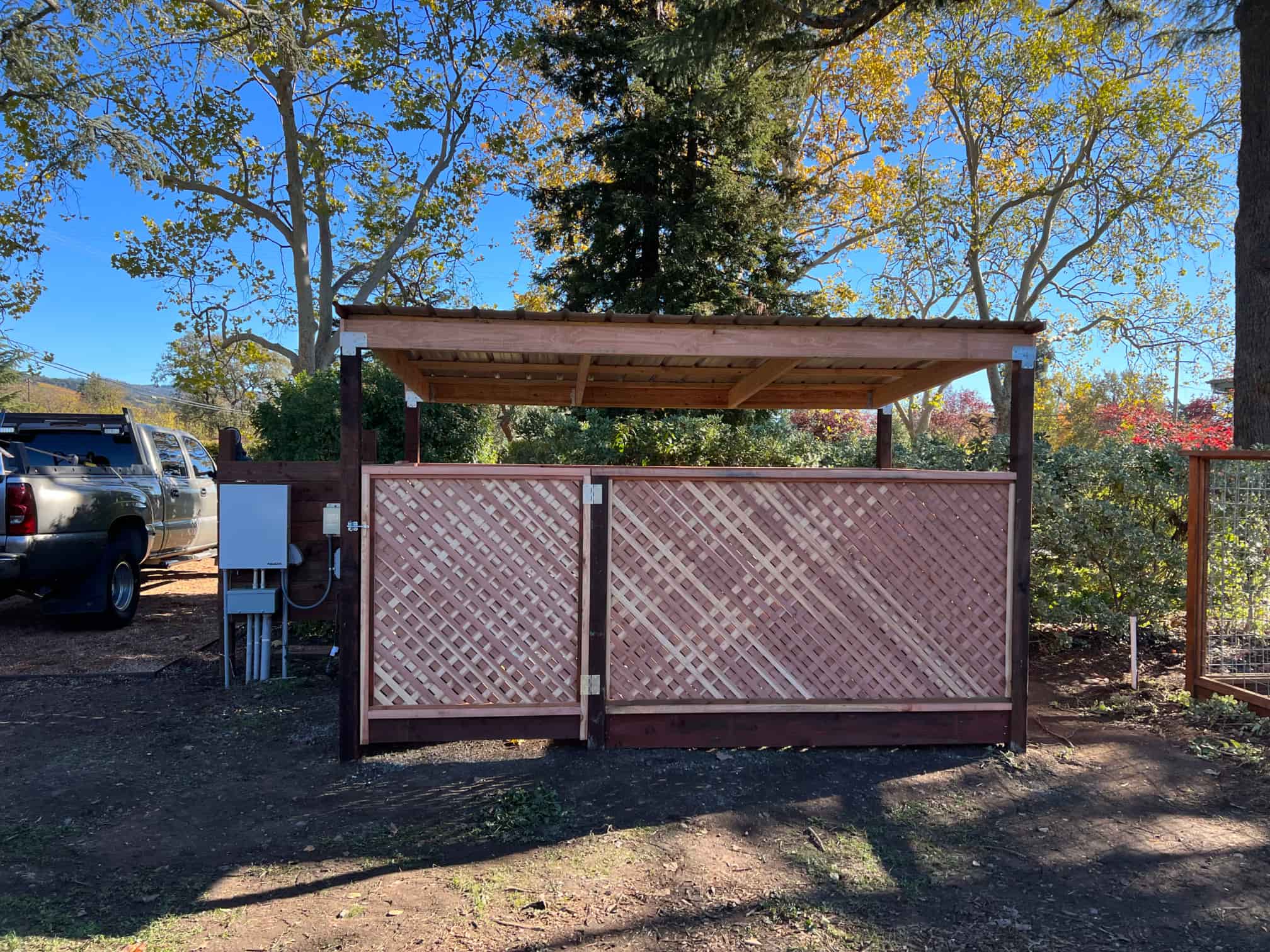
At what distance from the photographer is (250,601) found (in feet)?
18.6

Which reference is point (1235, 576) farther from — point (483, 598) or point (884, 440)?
point (483, 598)

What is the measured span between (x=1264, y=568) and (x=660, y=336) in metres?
4.96

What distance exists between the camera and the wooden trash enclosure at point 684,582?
4.26m

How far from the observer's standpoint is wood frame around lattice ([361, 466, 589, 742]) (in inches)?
168

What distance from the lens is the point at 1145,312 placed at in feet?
59.0

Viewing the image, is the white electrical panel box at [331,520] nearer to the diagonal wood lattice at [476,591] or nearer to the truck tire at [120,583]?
the diagonal wood lattice at [476,591]

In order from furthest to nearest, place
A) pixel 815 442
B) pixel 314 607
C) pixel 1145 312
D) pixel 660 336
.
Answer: pixel 1145 312, pixel 815 442, pixel 314 607, pixel 660 336

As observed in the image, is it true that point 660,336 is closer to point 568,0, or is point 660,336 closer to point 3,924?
point 3,924

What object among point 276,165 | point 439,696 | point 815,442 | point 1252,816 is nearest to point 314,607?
point 439,696

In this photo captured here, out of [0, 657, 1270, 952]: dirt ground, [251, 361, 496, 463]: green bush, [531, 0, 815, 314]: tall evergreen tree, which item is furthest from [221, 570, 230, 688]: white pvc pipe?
[531, 0, 815, 314]: tall evergreen tree

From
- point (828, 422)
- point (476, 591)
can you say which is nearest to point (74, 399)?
point (828, 422)

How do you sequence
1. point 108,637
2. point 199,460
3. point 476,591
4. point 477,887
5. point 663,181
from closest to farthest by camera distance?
point 477,887 → point 476,591 → point 108,637 → point 199,460 → point 663,181

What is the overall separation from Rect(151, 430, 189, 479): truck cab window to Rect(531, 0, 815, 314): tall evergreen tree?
19.8ft

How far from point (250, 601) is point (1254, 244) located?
8919 mm
